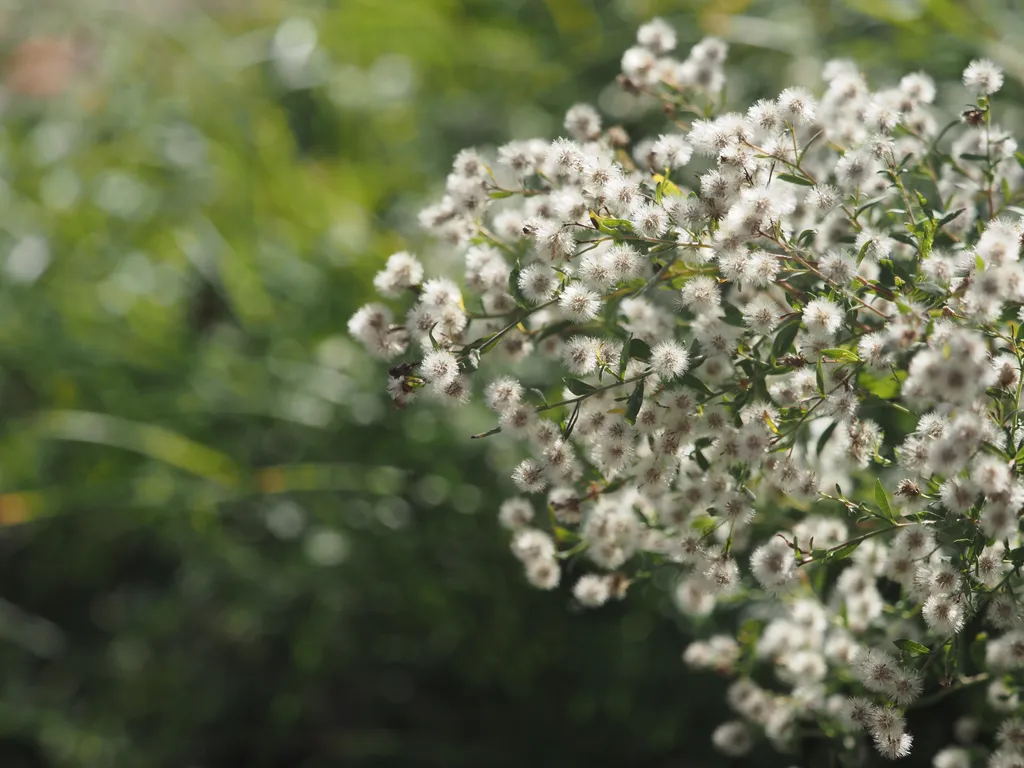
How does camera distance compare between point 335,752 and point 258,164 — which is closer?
point 335,752

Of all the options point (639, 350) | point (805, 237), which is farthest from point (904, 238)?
point (639, 350)

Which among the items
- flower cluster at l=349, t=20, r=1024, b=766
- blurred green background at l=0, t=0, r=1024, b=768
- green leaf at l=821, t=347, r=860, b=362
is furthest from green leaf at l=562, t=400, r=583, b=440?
blurred green background at l=0, t=0, r=1024, b=768

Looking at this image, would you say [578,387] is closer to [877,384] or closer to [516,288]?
[516,288]

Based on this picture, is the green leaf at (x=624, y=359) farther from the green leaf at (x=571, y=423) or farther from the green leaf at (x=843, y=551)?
the green leaf at (x=843, y=551)

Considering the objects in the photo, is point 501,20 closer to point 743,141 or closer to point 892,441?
point 892,441

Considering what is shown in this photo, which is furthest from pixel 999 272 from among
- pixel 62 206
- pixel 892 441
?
pixel 62 206
